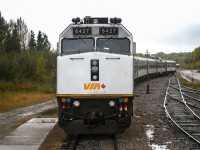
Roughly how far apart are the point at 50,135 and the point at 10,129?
8.05ft

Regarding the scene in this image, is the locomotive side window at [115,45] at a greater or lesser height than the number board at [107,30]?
lesser

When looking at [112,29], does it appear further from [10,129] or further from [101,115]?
[10,129]

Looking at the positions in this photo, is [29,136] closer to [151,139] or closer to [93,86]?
[93,86]

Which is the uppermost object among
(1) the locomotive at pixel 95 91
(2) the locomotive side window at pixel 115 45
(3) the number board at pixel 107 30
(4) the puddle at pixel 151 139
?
(3) the number board at pixel 107 30

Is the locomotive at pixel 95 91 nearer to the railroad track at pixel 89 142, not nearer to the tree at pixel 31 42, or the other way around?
the railroad track at pixel 89 142

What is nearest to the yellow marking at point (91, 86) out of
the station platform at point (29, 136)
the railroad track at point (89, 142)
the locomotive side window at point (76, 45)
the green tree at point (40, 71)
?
the locomotive side window at point (76, 45)

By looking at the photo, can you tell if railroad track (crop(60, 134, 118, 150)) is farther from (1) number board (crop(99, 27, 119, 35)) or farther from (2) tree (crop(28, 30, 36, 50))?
(2) tree (crop(28, 30, 36, 50))

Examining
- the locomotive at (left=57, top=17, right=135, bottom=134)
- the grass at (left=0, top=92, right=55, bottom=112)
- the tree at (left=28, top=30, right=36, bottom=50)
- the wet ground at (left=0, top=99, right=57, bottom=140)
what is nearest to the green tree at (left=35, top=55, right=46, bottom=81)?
the grass at (left=0, top=92, right=55, bottom=112)

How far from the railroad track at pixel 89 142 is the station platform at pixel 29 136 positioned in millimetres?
859

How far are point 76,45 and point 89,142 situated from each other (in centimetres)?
294

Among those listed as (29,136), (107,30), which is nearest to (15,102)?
(29,136)

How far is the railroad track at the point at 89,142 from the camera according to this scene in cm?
1017

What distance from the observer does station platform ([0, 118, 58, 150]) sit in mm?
10359

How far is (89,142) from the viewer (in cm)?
1077
